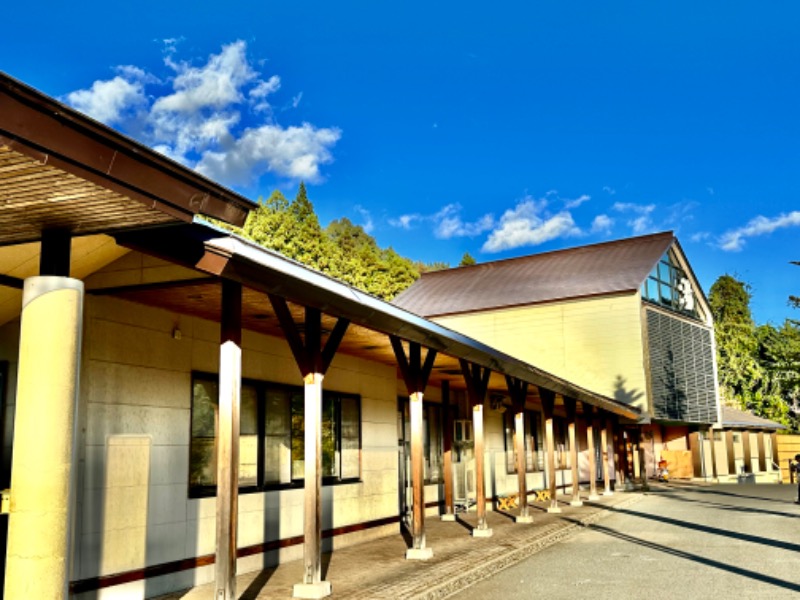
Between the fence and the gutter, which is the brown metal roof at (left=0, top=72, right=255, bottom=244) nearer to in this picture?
the gutter

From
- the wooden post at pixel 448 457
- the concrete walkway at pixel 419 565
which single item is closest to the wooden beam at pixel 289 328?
the concrete walkway at pixel 419 565

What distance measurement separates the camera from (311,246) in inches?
1591

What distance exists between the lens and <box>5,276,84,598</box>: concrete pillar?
163 inches

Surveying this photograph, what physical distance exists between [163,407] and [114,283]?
1.57 m

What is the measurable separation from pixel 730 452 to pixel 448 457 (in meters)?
27.9

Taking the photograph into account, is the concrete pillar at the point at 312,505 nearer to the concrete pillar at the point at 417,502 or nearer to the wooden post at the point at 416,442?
the wooden post at the point at 416,442

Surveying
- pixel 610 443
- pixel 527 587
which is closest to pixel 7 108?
pixel 527 587

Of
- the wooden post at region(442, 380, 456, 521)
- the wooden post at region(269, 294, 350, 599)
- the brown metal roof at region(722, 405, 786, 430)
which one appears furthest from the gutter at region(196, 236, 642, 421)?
the brown metal roof at region(722, 405, 786, 430)

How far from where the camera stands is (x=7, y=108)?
335cm

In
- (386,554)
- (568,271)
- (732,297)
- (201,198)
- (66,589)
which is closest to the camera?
(66,589)

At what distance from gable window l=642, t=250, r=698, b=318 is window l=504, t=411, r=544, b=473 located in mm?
9051

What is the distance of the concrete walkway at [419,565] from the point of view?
7516 mm

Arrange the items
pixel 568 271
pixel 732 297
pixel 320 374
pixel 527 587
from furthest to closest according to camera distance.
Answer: pixel 732 297, pixel 568 271, pixel 527 587, pixel 320 374

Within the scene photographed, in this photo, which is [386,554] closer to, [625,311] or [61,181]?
[61,181]
